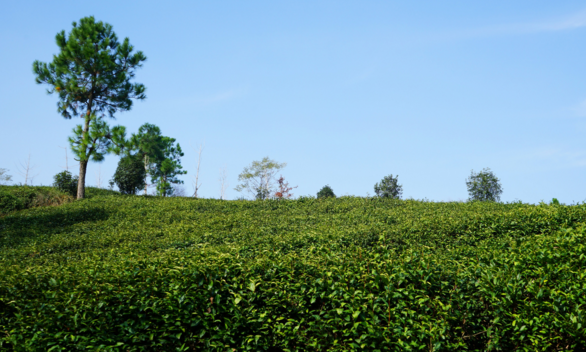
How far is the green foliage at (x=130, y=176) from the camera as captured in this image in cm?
2527

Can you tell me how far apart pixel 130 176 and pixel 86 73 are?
6620mm

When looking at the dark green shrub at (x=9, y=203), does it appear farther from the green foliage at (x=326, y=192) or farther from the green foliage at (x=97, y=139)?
the green foliage at (x=326, y=192)

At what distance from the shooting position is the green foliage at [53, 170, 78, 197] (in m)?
23.1

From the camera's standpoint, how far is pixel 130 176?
25.2m

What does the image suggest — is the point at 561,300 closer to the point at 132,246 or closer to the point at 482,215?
the point at 482,215

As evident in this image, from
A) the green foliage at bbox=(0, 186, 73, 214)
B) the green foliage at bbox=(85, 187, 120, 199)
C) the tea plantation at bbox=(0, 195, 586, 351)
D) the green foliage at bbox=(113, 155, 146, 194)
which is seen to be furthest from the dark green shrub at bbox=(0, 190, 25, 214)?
the tea plantation at bbox=(0, 195, 586, 351)

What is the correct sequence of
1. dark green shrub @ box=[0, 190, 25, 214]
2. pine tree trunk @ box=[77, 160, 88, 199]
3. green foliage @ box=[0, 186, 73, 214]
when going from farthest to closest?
pine tree trunk @ box=[77, 160, 88, 199], green foliage @ box=[0, 186, 73, 214], dark green shrub @ box=[0, 190, 25, 214]

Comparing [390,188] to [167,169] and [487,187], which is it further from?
[167,169]

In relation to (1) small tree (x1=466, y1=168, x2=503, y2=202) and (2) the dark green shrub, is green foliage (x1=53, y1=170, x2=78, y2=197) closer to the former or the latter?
(2) the dark green shrub

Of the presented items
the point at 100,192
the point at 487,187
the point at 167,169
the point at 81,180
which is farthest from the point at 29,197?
A: the point at 487,187

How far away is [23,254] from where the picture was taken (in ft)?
36.3

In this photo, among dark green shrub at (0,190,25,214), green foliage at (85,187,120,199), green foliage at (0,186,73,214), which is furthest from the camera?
green foliage at (85,187,120,199)

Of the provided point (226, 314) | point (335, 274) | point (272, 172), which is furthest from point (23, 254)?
point (272, 172)

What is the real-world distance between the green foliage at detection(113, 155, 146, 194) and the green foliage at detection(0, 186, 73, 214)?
11.9 ft
